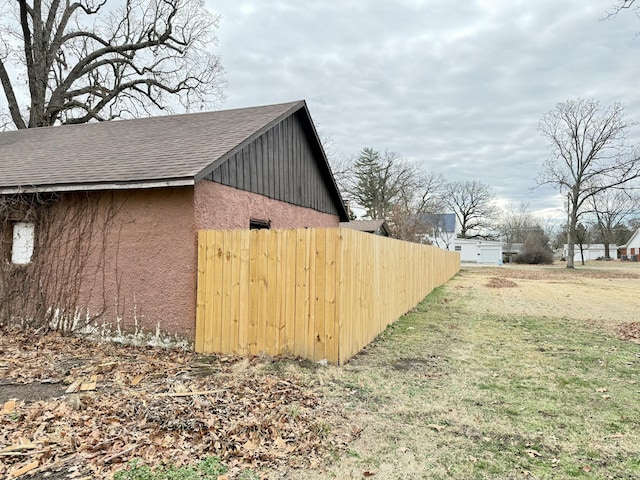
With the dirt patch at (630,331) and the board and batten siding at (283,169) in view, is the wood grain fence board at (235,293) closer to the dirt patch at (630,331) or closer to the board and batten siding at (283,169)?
the board and batten siding at (283,169)

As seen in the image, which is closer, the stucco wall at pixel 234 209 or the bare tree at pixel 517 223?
the stucco wall at pixel 234 209

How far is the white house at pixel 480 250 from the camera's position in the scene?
54500mm

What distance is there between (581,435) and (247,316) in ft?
14.0

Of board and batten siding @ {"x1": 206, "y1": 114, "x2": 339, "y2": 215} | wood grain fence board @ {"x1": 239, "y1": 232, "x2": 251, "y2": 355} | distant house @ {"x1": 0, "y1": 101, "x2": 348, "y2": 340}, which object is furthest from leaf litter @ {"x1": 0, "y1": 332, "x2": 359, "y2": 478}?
board and batten siding @ {"x1": 206, "y1": 114, "x2": 339, "y2": 215}

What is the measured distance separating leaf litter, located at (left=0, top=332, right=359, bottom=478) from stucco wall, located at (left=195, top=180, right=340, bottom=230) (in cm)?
245

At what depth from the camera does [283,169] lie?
32.6 ft

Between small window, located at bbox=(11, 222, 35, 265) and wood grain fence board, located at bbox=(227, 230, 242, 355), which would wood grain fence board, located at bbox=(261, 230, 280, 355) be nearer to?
wood grain fence board, located at bbox=(227, 230, 242, 355)

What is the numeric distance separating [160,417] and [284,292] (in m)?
2.52

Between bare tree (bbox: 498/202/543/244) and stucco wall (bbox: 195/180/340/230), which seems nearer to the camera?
stucco wall (bbox: 195/180/340/230)

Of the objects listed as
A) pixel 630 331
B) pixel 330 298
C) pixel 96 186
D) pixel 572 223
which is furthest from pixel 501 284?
pixel 572 223

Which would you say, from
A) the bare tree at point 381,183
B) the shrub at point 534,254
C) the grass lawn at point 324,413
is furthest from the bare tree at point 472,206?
the grass lawn at point 324,413

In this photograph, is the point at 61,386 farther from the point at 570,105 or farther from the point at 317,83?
the point at 570,105

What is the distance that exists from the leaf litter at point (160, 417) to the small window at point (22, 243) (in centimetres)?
266

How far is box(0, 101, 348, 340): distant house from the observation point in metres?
6.50
